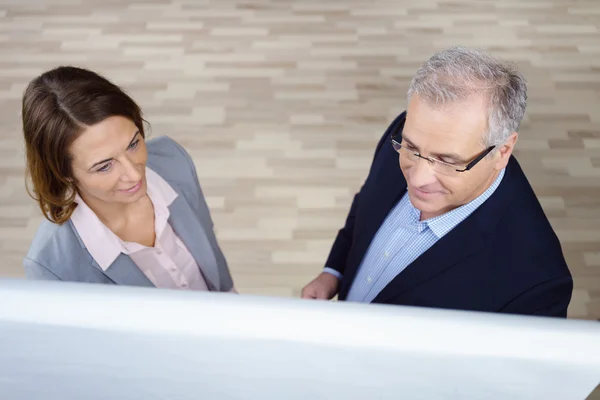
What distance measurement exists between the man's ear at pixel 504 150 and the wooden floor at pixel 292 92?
1.64m

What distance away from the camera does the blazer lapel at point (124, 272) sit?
1417 millimetres

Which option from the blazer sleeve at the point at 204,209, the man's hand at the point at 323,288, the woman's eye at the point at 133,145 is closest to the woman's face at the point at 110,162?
the woman's eye at the point at 133,145

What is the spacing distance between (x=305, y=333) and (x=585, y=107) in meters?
3.65

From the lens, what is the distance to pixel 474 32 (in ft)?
13.3

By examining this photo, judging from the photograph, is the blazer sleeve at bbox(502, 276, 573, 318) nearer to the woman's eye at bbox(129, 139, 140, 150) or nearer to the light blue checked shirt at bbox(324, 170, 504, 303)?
the light blue checked shirt at bbox(324, 170, 504, 303)

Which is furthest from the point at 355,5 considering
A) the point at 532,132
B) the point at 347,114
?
the point at 532,132

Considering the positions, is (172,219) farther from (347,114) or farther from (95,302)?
(347,114)

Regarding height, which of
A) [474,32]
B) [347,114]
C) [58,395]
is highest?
[58,395]

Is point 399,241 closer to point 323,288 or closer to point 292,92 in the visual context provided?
point 323,288

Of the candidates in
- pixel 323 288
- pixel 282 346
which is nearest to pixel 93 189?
pixel 323 288

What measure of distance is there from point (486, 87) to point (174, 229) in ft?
3.20

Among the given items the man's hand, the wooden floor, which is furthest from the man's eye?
the wooden floor

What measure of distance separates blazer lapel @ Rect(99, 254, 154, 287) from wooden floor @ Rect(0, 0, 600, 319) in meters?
1.26

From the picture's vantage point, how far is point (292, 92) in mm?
3666
